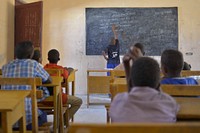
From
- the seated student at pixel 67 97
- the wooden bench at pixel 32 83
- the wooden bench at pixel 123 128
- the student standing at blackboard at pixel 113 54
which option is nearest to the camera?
the wooden bench at pixel 123 128

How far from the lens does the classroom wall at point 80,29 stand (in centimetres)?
722

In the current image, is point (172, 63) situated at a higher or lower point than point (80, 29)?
lower

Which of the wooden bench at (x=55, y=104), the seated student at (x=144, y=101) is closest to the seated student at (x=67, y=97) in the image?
the wooden bench at (x=55, y=104)

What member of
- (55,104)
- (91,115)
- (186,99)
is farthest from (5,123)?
(91,115)

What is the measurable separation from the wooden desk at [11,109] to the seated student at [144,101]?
1.85ft

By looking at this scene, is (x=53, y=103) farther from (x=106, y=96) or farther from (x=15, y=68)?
(x=106, y=96)

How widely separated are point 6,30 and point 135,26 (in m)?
3.09

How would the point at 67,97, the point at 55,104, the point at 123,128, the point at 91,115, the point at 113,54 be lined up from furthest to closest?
the point at 113,54, the point at 91,115, the point at 67,97, the point at 55,104, the point at 123,128

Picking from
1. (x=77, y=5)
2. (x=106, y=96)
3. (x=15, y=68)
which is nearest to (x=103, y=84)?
(x=106, y=96)

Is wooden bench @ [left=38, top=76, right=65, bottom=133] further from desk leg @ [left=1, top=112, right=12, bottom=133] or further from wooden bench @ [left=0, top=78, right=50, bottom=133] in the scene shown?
desk leg @ [left=1, top=112, right=12, bottom=133]

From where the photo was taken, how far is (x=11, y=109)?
160cm

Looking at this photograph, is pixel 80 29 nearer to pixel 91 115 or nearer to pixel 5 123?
pixel 91 115

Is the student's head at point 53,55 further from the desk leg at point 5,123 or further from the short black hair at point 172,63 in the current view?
the desk leg at point 5,123

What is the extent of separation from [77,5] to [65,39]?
841 millimetres
